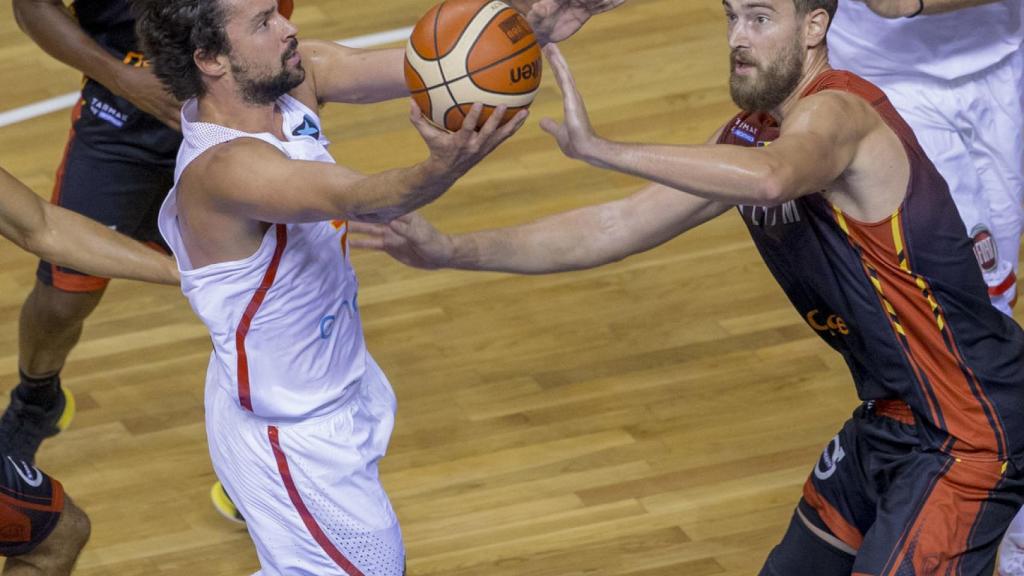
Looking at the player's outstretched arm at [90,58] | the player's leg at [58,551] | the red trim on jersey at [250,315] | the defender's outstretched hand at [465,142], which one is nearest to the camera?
the defender's outstretched hand at [465,142]

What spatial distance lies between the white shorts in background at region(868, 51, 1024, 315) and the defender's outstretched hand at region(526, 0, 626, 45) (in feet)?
3.72

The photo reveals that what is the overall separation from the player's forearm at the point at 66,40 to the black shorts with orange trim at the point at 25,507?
156cm

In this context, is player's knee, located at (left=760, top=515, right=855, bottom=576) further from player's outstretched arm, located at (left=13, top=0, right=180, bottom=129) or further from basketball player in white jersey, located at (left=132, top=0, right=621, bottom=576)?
player's outstretched arm, located at (left=13, top=0, right=180, bottom=129)

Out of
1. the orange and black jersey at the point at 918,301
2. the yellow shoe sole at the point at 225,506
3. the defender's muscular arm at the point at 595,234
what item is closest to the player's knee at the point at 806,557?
the orange and black jersey at the point at 918,301

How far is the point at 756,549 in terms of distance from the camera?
5391 mm

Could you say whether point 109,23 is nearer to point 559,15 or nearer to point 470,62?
point 559,15

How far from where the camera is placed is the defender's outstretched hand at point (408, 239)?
13.7 feet

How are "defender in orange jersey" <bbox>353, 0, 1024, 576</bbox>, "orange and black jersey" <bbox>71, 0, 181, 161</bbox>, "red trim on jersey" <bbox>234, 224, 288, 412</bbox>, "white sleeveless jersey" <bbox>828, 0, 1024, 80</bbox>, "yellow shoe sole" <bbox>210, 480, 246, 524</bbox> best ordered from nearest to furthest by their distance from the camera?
1. "defender in orange jersey" <bbox>353, 0, 1024, 576</bbox>
2. "red trim on jersey" <bbox>234, 224, 288, 412</bbox>
3. "white sleeveless jersey" <bbox>828, 0, 1024, 80</bbox>
4. "yellow shoe sole" <bbox>210, 480, 246, 524</bbox>
5. "orange and black jersey" <bbox>71, 0, 181, 161</bbox>

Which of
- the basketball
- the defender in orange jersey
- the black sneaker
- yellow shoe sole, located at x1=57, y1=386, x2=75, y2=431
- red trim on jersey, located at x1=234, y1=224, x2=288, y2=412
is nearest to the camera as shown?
the basketball

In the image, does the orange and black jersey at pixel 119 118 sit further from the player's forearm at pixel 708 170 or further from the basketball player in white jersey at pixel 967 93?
the player's forearm at pixel 708 170

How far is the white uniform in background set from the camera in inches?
158

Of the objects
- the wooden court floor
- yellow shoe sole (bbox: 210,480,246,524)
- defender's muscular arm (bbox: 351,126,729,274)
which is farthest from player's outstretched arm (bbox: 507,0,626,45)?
yellow shoe sole (bbox: 210,480,246,524)

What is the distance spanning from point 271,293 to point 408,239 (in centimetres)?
40

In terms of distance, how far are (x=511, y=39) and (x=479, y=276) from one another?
342 cm
